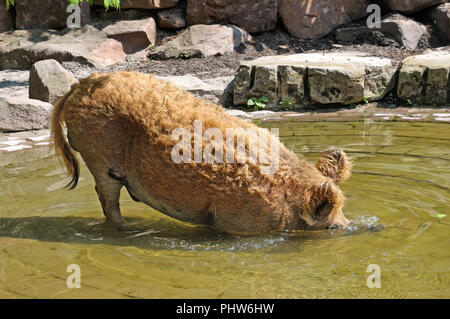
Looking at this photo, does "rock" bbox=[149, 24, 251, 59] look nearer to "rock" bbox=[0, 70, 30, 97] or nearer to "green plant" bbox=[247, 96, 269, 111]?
"rock" bbox=[0, 70, 30, 97]

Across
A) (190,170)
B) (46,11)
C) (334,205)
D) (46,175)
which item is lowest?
(46,175)

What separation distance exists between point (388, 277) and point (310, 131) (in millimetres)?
4722

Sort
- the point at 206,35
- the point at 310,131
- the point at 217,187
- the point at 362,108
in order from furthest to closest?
the point at 206,35 < the point at 362,108 < the point at 310,131 < the point at 217,187

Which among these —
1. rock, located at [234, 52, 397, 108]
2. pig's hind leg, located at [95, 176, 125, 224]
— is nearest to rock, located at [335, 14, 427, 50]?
rock, located at [234, 52, 397, 108]

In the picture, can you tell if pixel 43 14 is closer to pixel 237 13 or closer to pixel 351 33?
pixel 237 13

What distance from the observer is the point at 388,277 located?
3.59 meters

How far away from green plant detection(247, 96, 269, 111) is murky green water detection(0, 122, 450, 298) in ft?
11.9

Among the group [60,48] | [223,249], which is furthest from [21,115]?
[223,249]

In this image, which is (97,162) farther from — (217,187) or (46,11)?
(46,11)

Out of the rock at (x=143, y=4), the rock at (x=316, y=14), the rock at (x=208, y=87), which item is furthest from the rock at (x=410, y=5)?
the rock at (x=208, y=87)

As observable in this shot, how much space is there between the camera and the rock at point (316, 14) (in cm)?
1391

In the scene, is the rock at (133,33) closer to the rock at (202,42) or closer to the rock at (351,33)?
the rock at (202,42)

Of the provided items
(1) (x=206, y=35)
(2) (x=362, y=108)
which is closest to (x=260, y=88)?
(2) (x=362, y=108)

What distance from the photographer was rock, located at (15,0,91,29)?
13.2 meters
